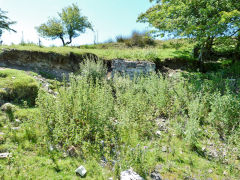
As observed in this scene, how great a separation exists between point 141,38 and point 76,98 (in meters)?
15.5

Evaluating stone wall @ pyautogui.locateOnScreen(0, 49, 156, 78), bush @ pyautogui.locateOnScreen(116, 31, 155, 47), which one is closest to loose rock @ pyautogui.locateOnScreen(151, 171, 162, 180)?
stone wall @ pyautogui.locateOnScreen(0, 49, 156, 78)

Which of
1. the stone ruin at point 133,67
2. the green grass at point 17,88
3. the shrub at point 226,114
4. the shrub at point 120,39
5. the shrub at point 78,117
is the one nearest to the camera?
the shrub at point 78,117

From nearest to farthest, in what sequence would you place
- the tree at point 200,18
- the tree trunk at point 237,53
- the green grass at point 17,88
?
the green grass at point 17,88 → the tree at point 200,18 → the tree trunk at point 237,53

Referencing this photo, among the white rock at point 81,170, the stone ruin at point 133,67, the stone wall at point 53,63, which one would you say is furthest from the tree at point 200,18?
the white rock at point 81,170

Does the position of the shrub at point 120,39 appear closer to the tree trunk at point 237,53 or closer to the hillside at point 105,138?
the tree trunk at point 237,53

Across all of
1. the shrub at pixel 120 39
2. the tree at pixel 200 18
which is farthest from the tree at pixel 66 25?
the tree at pixel 200 18

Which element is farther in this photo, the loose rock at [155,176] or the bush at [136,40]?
the bush at [136,40]

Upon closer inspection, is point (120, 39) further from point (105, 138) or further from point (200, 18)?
point (105, 138)

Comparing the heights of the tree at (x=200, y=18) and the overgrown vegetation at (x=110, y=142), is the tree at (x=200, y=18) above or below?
above

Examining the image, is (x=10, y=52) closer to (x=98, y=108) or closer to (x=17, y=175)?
(x=98, y=108)

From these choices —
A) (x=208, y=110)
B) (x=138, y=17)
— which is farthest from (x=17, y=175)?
(x=138, y=17)

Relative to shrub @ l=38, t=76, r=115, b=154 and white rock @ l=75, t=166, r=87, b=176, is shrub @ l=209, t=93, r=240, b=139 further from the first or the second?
white rock @ l=75, t=166, r=87, b=176

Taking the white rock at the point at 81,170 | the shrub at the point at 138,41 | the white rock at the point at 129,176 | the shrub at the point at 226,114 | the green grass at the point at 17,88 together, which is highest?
the shrub at the point at 138,41

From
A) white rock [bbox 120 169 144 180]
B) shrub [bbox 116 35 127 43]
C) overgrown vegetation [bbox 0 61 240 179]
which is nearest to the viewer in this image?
white rock [bbox 120 169 144 180]
